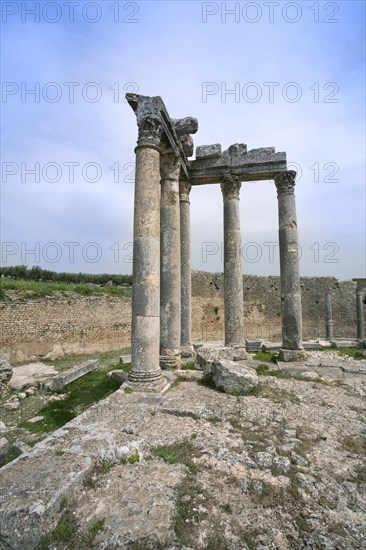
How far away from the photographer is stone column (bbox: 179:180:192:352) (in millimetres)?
11008

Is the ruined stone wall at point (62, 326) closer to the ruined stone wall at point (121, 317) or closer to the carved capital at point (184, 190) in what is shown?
the ruined stone wall at point (121, 317)

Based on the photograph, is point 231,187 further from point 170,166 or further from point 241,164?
point 170,166

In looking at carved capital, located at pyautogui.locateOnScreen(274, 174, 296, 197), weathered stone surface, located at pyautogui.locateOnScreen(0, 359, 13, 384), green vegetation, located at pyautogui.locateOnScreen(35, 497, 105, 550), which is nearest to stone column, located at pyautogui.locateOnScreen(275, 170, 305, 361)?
carved capital, located at pyautogui.locateOnScreen(274, 174, 296, 197)

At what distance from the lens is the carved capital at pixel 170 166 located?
910 cm

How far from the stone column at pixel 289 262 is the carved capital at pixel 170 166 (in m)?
4.10

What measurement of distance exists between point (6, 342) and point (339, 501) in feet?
48.0

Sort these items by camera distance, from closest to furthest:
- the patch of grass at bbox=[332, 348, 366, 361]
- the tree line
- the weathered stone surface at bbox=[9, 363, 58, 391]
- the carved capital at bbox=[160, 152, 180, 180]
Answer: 1. the carved capital at bbox=[160, 152, 180, 180]
2. the weathered stone surface at bbox=[9, 363, 58, 391]
3. the patch of grass at bbox=[332, 348, 366, 361]
4. the tree line

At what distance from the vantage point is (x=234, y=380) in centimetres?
661

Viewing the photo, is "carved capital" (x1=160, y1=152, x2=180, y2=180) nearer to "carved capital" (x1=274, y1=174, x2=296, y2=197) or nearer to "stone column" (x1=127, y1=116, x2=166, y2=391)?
"stone column" (x1=127, y1=116, x2=166, y2=391)

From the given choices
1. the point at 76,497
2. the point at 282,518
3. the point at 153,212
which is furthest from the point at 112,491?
the point at 153,212

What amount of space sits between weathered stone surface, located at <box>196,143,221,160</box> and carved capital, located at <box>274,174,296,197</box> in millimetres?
2276

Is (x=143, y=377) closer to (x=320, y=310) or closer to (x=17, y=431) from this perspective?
(x=17, y=431)

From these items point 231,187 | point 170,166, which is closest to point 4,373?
point 170,166

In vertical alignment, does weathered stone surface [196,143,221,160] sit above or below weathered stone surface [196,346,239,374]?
above
